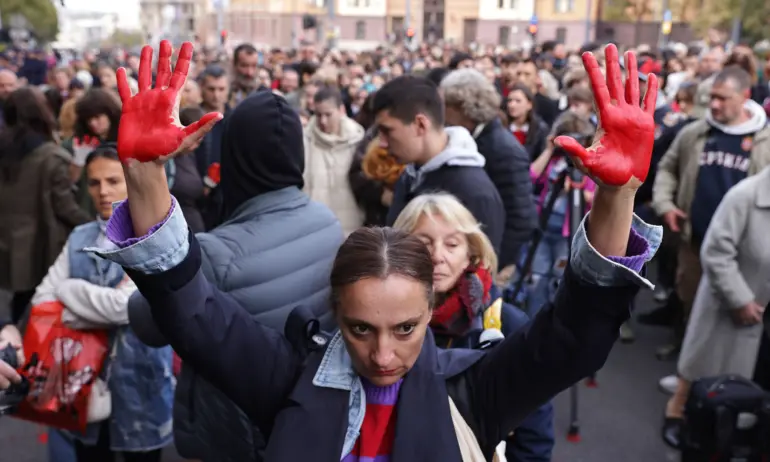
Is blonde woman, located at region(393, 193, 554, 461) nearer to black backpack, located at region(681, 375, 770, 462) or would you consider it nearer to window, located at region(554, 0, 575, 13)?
black backpack, located at region(681, 375, 770, 462)

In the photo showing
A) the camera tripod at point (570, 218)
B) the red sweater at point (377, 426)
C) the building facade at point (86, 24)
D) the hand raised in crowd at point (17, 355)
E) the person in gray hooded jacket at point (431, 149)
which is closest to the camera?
the red sweater at point (377, 426)

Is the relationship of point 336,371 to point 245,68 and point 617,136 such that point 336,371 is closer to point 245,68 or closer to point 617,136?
point 617,136

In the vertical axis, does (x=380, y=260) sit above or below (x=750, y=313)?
above

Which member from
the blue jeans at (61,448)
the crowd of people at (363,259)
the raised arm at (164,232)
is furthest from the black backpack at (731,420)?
the blue jeans at (61,448)

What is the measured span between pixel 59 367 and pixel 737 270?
311 cm

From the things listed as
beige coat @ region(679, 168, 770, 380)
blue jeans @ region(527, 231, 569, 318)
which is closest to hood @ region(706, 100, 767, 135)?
beige coat @ region(679, 168, 770, 380)

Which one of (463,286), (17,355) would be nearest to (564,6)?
(463,286)

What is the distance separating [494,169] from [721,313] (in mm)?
1380

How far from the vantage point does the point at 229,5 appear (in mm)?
67688

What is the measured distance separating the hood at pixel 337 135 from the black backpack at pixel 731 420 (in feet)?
8.80

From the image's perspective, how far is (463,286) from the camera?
2432 millimetres

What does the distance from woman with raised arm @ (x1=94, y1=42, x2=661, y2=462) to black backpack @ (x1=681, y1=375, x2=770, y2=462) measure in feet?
6.34

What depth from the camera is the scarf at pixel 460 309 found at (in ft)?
7.72

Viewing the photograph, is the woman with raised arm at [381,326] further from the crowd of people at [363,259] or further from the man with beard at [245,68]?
the man with beard at [245,68]
